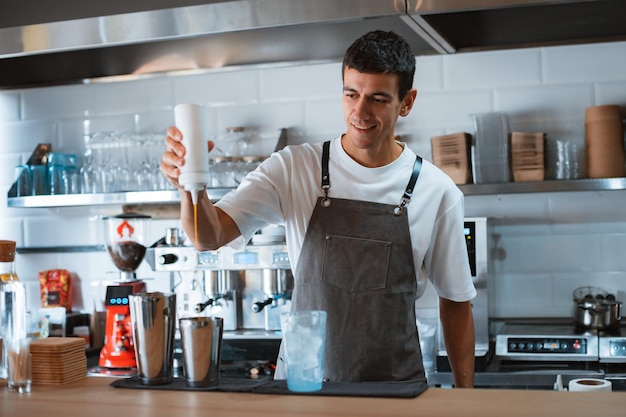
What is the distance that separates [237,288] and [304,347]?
1.98 metres

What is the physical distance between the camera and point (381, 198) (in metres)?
2.58

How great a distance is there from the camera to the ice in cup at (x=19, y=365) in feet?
6.61

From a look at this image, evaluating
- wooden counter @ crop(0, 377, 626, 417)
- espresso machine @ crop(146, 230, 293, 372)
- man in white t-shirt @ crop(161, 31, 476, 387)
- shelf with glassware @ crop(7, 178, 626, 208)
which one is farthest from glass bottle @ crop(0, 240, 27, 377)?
shelf with glassware @ crop(7, 178, 626, 208)

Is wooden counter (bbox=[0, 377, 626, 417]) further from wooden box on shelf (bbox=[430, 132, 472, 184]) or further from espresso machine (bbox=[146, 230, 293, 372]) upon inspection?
wooden box on shelf (bbox=[430, 132, 472, 184])

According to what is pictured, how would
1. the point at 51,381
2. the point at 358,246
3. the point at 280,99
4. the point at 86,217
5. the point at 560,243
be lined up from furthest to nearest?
the point at 86,217 < the point at 280,99 < the point at 560,243 < the point at 358,246 < the point at 51,381

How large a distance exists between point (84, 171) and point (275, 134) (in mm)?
909

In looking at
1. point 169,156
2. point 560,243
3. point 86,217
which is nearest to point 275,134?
point 86,217

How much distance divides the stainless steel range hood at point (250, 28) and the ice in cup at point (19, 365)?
3.48ft

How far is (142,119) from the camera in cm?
422

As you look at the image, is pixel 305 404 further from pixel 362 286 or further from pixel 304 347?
pixel 362 286

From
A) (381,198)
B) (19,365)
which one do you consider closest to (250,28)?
(381,198)

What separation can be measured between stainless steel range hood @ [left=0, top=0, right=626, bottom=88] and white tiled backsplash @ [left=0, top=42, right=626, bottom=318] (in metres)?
0.12

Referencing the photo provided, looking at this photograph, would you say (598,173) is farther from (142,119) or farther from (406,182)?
(142,119)

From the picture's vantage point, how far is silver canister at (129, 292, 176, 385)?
1955 millimetres
